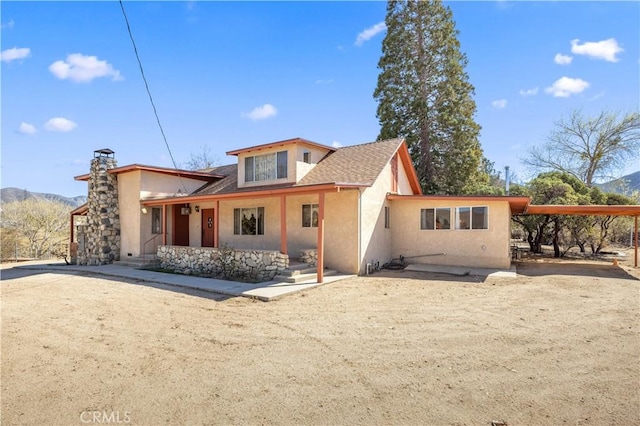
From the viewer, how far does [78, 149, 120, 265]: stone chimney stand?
15930mm

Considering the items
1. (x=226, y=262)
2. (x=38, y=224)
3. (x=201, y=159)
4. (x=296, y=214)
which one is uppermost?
(x=201, y=159)

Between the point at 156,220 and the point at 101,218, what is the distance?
2.34 meters

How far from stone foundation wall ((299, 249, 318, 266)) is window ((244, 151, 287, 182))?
3523 mm

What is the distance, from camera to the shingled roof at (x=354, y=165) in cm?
1288

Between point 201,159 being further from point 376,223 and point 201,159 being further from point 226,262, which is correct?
point 376,223

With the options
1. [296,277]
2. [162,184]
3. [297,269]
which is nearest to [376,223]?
[297,269]

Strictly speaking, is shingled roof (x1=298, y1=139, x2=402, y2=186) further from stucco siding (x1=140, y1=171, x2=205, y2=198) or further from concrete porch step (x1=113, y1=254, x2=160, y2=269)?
concrete porch step (x1=113, y1=254, x2=160, y2=269)

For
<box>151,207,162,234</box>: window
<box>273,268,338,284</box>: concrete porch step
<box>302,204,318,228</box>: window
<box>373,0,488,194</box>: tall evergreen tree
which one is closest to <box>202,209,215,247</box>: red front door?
<box>151,207,162,234</box>: window

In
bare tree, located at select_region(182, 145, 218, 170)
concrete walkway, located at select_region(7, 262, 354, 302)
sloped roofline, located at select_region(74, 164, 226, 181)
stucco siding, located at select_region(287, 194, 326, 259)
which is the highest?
bare tree, located at select_region(182, 145, 218, 170)

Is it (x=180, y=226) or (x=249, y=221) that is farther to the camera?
(x=180, y=226)

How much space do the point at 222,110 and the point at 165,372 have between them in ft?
51.2

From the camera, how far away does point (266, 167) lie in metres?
14.9

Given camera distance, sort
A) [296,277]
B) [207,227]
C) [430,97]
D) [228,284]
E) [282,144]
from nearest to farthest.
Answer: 1. [228,284]
2. [296,277]
3. [282,144]
4. [207,227]
5. [430,97]

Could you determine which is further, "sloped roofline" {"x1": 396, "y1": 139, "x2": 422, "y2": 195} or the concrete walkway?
"sloped roofline" {"x1": 396, "y1": 139, "x2": 422, "y2": 195}
